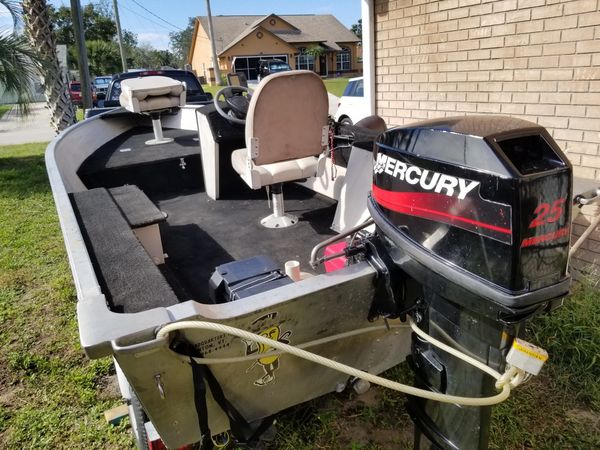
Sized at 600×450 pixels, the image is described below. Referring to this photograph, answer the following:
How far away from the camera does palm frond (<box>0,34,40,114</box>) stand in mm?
6477

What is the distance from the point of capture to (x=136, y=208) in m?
2.55

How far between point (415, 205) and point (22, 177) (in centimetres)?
820

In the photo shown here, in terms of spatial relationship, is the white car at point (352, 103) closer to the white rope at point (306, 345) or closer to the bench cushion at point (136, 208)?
the bench cushion at point (136, 208)

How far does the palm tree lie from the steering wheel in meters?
4.51

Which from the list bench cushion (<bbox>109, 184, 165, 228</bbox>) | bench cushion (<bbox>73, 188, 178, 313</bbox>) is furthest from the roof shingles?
bench cushion (<bbox>73, 188, 178, 313</bbox>)

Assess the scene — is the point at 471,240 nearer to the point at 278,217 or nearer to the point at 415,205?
the point at 415,205

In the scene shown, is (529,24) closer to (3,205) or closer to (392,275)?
(392,275)

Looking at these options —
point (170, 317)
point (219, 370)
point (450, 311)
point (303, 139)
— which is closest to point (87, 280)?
point (170, 317)

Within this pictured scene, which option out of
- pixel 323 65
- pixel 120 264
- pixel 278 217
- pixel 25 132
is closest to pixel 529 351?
pixel 120 264

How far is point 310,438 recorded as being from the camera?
A: 6.67ft

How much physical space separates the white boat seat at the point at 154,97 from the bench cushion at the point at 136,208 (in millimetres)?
1956

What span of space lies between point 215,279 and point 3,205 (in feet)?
18.8

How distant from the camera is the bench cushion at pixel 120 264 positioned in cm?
138

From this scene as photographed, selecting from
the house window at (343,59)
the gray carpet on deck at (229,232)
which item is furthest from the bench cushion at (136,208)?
the house window at (343,59)
